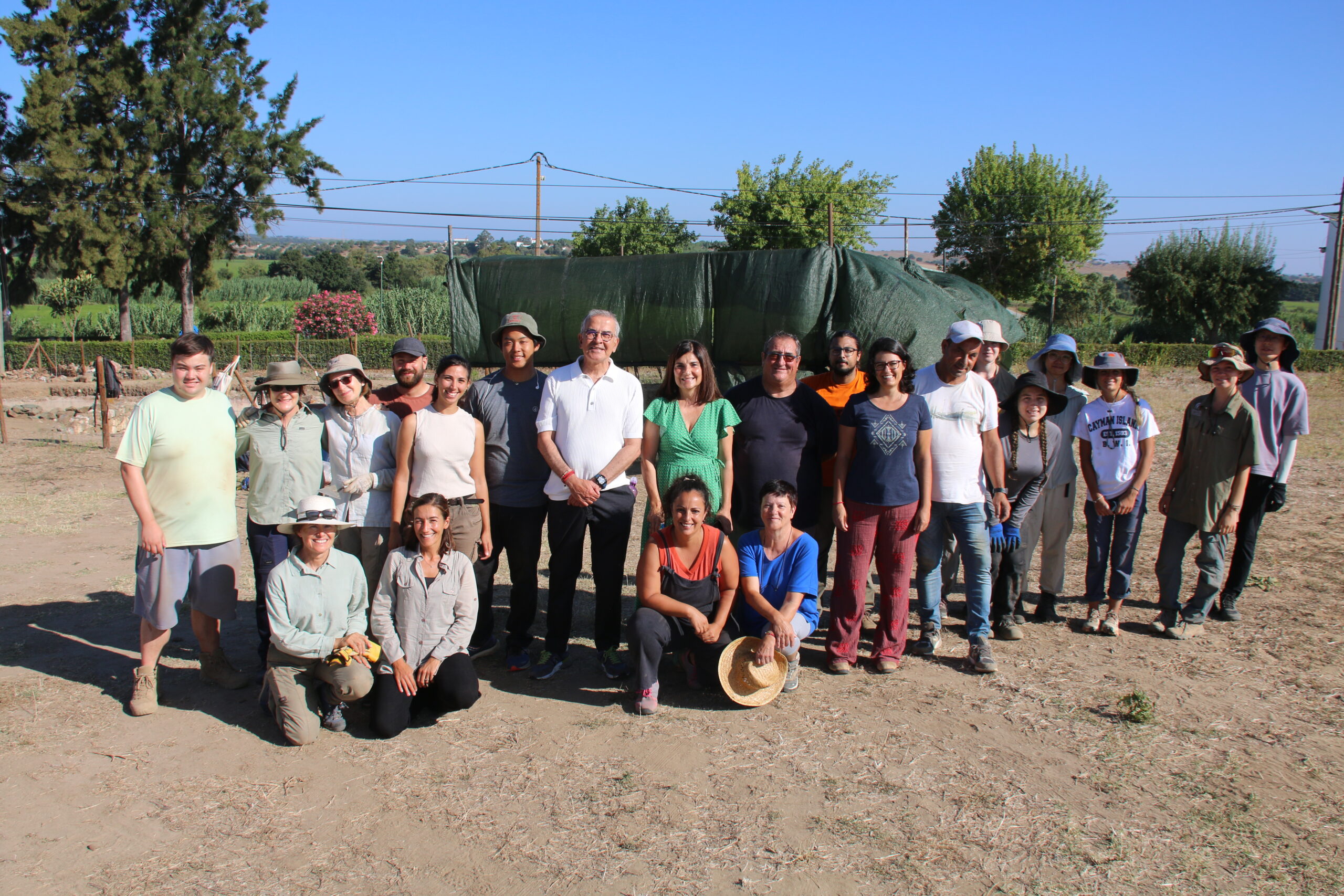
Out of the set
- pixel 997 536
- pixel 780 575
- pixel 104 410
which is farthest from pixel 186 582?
pixel 104 410

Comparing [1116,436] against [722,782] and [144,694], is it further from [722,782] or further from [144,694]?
[144,694]

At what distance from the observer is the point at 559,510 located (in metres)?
4.20

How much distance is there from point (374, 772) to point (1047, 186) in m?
39.5

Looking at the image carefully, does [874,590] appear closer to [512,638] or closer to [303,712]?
[512,638]

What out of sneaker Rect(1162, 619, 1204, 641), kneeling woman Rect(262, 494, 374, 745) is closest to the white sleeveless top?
kneeling woman Rect(262, 494, 374, 745)

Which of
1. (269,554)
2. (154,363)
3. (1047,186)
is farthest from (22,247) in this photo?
(1047,186)

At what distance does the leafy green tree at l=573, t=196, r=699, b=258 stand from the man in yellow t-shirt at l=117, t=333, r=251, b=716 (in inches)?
1368

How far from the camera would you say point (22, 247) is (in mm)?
31125

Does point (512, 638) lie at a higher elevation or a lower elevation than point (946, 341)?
lower

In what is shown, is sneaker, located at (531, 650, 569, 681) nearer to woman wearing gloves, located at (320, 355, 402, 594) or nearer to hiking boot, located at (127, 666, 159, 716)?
woman wearing gloves, located at (320, 355, 402, 594)

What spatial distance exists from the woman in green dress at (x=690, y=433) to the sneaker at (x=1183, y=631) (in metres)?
2.65

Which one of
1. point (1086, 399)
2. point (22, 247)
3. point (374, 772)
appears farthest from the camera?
point (22, 247)

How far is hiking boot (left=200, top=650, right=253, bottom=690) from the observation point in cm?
418

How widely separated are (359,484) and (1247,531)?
5014mm
